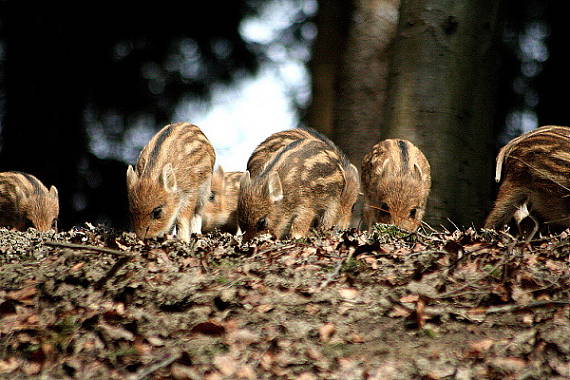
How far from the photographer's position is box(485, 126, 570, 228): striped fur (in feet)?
21.0

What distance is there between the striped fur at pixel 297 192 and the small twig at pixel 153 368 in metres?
3.43

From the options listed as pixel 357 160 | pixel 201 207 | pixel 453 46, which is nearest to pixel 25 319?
pixel 201 207

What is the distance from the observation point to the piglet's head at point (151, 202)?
6957 millimetres

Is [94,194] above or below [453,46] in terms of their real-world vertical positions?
below

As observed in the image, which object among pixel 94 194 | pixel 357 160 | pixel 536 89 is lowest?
pixel 94 194

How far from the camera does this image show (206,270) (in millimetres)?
4094

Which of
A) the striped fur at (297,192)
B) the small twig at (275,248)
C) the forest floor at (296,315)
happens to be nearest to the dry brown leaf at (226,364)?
the forest floor at (296,315)

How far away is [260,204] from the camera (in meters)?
6.61

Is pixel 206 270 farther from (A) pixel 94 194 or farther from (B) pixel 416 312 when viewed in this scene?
(A) pixel 94 194

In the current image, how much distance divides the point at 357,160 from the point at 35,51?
4702 mm

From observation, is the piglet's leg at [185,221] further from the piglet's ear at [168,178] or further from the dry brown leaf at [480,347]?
the dry brown leaf at [480,347]

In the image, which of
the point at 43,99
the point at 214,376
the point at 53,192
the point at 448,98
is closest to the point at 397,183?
the point at 448,98

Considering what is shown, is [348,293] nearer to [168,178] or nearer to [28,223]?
[168,178]

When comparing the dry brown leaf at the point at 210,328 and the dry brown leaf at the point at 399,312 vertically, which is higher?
the dry brown leaf at the point at 399,312
